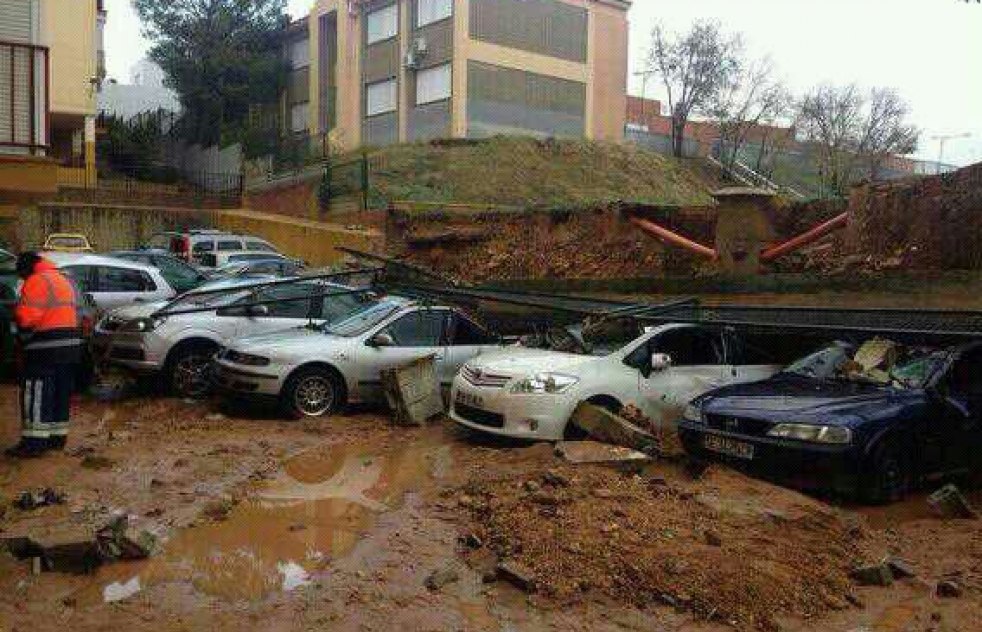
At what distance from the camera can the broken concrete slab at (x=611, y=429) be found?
28.4ft

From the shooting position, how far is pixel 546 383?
9180 mm

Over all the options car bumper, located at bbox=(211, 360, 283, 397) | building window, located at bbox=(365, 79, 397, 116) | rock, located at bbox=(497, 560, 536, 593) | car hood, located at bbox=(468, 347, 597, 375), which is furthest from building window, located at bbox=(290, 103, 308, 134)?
rock, located at bbox=(497, 560, 536, 593)

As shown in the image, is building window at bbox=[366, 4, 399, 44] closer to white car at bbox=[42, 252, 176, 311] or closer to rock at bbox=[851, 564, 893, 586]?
white car at bbox=[42, 252, 176, 311]

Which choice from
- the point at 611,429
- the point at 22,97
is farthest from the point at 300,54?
the point at 611,429

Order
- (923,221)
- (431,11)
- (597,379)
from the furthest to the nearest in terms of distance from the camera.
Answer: (431,11) < (923,221) < (597,379)

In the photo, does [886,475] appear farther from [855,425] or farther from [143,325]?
[143,325]

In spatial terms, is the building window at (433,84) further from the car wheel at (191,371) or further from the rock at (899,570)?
the rock at (899,570)

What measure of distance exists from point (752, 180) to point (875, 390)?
1350 inches

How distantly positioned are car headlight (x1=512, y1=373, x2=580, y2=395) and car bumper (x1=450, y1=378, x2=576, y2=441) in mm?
65

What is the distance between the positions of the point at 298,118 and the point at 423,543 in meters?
41.7

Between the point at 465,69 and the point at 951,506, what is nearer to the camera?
the point at 951,506

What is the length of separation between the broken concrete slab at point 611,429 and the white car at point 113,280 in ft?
24.2

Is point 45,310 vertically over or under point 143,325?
over

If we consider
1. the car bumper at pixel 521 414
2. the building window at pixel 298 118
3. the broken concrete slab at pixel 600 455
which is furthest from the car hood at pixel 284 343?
the building window at pixel 298 118
